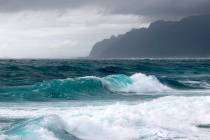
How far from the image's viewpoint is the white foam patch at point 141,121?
14.8 metres

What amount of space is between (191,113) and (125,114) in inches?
124

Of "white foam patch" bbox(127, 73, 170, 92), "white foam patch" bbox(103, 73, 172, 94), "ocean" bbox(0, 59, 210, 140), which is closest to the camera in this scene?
"ocean" bbox(0, 59, 210, 140)

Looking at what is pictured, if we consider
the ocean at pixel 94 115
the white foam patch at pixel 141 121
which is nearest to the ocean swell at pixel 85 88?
the ocean at pixel 94 115

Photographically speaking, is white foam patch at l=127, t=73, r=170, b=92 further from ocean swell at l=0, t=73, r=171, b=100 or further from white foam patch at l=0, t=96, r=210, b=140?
white foam patch at l=0, t=96, r=210, b=140

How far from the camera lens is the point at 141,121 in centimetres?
1683

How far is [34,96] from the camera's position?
28.2 m

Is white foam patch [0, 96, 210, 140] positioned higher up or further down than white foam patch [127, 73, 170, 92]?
higher up

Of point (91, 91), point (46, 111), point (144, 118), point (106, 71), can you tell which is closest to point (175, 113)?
point (144, 118)

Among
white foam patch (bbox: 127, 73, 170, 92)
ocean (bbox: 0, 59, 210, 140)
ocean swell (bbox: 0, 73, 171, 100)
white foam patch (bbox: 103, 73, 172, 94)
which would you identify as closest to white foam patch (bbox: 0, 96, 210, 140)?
ocean (bbox: 0, 59, 210, 140)

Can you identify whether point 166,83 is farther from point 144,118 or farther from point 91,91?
point 144,118

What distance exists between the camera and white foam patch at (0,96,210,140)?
14.8m

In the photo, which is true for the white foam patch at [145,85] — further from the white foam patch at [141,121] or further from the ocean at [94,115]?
the white foam patch at [141,121]

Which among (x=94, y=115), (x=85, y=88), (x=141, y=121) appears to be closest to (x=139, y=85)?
(x=85, y=88)

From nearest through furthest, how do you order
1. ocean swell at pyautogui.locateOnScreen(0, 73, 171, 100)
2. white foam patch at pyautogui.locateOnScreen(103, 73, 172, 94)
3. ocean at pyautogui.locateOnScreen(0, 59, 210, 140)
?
ocean at pyautogui.locateOnScreen(0, 59, 210, 140) → ocean swell at pyautogui.locateOnScreen(0, 73, 171, 100) → white foam patch at pyautogui.locateOnScreen(103, 73, 172, 94)
